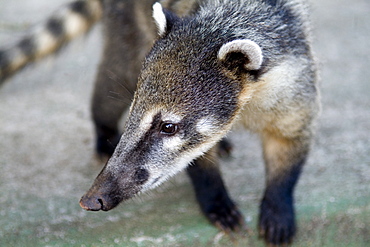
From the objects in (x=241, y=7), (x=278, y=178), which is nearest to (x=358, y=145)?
(x=278, y=178)

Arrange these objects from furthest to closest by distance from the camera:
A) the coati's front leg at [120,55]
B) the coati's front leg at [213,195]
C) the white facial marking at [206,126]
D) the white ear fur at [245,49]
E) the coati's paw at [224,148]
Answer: the coati's paw at [224,148], the coati's front leg at [120,55], the coati's front leg at [213,195], the white facial marking at [206,126], the white ear fur at [245,49]

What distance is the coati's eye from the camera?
9.23ft

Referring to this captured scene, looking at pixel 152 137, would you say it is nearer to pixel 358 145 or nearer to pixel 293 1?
pixel 293 1

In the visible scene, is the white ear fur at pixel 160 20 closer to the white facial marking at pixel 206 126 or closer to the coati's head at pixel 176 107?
the coati's head at pixel 176 107

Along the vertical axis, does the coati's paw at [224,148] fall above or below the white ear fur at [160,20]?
below

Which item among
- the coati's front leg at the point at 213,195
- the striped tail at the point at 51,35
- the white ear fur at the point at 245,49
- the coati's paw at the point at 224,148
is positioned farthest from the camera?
the striped tail at the point at 51,35

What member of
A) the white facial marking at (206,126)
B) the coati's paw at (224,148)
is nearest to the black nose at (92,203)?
the white facial marking at (206,126)

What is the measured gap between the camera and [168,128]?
2.82m

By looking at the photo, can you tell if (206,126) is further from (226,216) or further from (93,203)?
(226,216)

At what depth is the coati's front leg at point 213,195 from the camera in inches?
137

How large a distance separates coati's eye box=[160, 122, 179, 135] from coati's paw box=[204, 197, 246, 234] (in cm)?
88

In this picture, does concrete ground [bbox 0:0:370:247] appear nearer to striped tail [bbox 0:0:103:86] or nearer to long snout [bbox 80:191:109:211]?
striped tail [bbox 0:0:103:86]

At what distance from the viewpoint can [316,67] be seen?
3.40 metres

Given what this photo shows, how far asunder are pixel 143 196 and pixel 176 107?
1.21 metres
